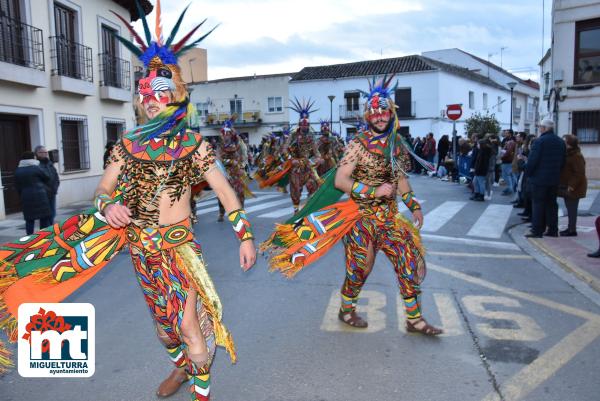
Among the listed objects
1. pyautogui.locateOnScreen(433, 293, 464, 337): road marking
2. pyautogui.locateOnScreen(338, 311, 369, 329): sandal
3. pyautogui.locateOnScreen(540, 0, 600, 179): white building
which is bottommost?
pyautogui.locateOnScreen(433, 293, 464, 337): road marking

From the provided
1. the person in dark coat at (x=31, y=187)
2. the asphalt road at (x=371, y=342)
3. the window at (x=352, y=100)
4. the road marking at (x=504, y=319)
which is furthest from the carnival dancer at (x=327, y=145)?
the window at (x=352, y=100)

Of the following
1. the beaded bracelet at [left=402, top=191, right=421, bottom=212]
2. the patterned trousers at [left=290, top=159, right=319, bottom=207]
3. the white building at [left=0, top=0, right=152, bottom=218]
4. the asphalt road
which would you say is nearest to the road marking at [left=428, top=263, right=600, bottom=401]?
the asphalt road

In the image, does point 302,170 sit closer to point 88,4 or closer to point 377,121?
point 377,121

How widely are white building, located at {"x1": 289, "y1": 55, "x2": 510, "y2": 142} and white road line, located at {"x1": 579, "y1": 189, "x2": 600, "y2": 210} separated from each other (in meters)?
21.2

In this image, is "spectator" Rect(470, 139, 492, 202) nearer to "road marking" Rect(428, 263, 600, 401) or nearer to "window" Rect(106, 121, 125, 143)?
"road marking" Rect(428, 263, 600, 401)

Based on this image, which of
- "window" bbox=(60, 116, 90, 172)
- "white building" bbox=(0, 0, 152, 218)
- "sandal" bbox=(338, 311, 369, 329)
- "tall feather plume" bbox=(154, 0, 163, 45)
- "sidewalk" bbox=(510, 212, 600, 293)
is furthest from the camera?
"window" bbox=(60, 116, 90, 172)

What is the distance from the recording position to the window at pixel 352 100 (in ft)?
126

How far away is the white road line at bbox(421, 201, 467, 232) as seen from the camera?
9.88 m

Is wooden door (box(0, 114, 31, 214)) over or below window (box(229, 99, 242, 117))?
below

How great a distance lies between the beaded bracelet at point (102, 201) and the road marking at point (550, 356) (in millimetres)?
2640

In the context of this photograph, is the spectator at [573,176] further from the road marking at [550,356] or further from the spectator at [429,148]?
the spectator at [429,148]

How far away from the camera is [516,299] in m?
5.37

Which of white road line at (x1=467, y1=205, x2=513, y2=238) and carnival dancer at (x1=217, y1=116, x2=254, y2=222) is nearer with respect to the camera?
white road line at (x1=467, y1=205, x2=513, y2=238)

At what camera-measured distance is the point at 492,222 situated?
404 inches
